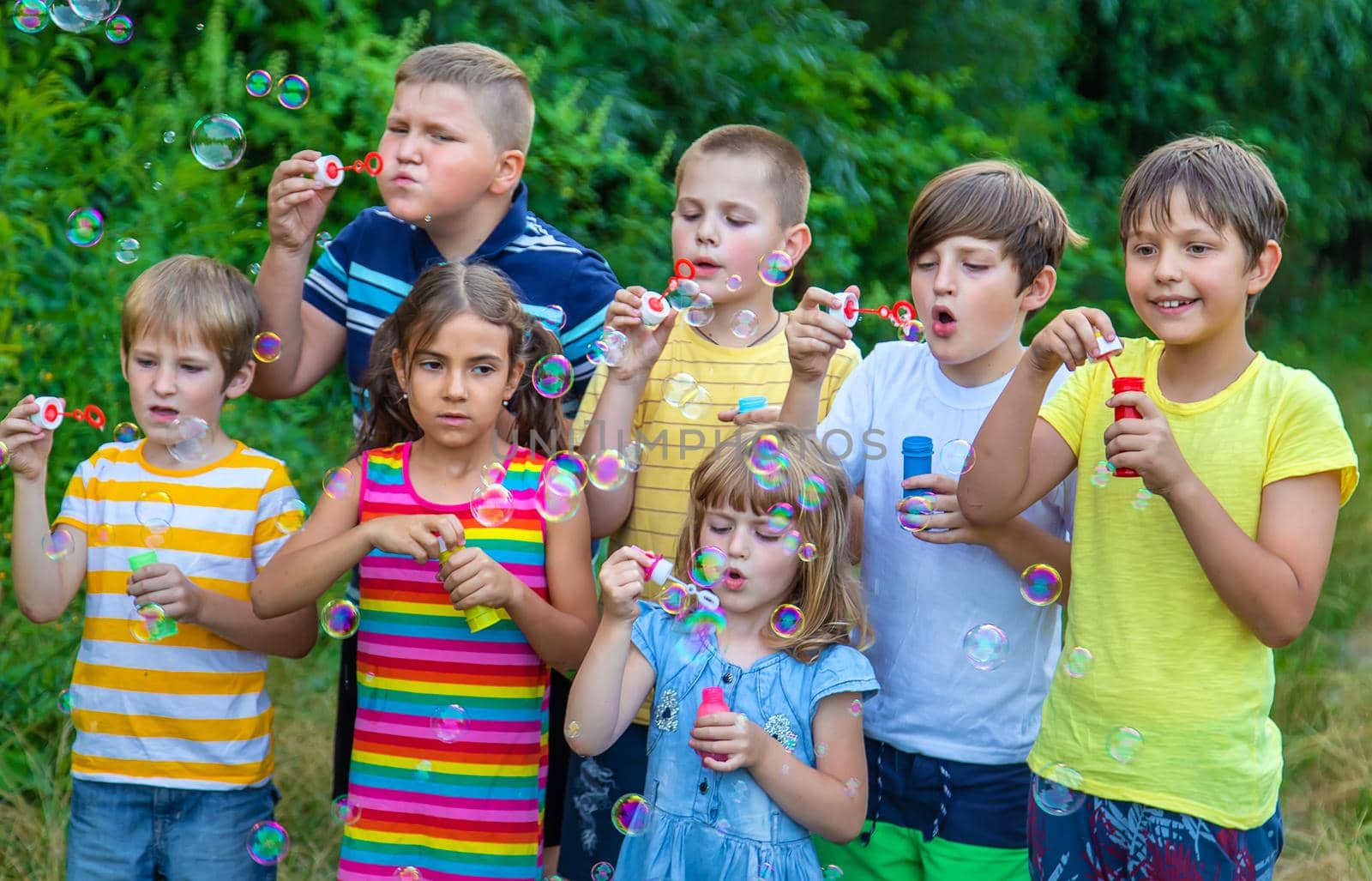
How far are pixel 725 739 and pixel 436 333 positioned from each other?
0.82 m

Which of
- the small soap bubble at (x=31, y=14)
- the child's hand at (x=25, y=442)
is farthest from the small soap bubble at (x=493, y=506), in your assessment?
the small soap bubble at (x=31, y=14)

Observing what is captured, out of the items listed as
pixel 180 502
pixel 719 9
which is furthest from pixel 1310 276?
pixel 180 502

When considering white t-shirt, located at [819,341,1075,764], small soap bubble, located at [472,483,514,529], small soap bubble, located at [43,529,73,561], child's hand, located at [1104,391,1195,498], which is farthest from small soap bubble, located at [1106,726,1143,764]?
small soap bubble, located at [43,529,73,561]

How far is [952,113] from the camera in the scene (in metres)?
7.40

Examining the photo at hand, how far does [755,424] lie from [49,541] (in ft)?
3.90

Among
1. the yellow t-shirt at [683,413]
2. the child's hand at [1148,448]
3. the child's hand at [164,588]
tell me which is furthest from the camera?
the yellow t-shirt at [683,413]

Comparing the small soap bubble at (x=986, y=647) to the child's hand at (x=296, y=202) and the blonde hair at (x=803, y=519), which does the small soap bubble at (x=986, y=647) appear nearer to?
the blonde hair at (x=803, y=519)

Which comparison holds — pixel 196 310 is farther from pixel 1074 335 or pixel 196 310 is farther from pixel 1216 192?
pixel 1216 192

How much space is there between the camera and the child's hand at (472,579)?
2.27 m

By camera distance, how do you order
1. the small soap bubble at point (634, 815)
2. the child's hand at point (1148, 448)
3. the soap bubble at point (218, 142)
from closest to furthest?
the child's hand at point (1148, 448) < the small soap bubble at point (634, 815) < the soap bubble at point (218, 142)

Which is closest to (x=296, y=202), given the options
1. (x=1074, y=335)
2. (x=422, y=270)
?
(x=422, y=270)

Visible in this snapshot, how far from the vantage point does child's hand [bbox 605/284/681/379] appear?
253 centimetres

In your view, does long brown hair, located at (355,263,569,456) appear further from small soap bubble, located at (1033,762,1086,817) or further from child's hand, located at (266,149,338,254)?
small soap bubble, located at (1033,762,1086,817)

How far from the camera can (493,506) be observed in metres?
2.43
